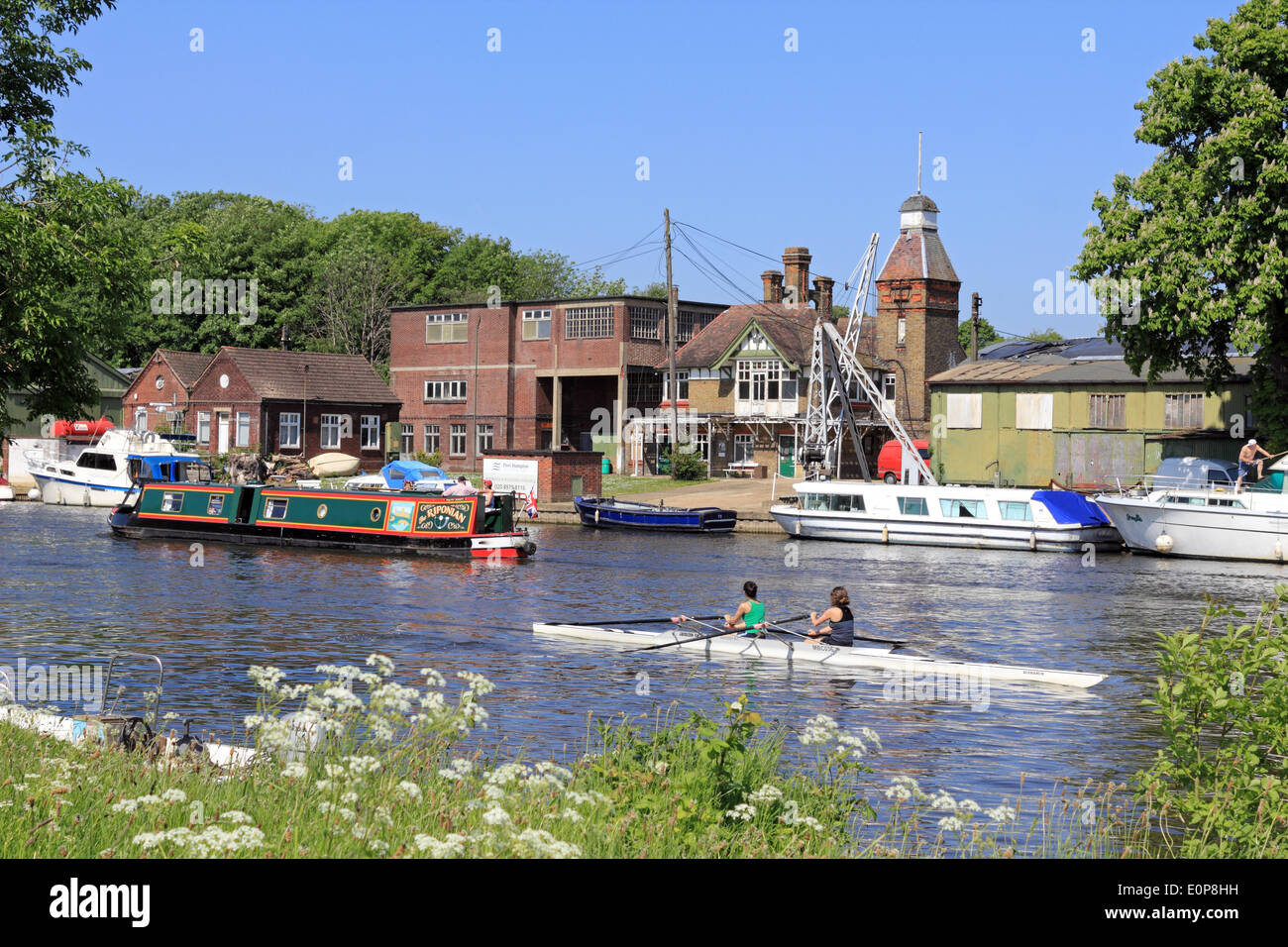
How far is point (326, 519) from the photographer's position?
46.6 metres

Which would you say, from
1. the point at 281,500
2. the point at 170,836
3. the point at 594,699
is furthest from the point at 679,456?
the point at 170,836

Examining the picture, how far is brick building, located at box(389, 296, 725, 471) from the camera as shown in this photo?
3189 inches

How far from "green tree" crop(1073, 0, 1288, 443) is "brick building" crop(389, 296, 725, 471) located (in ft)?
117

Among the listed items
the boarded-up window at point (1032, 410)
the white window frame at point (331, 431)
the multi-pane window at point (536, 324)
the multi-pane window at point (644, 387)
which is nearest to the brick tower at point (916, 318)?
the multi-pane window at point (644, 387)

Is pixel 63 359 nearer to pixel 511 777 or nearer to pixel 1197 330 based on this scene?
pixel 511 777

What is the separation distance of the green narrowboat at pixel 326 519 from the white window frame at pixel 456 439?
35.2 metres

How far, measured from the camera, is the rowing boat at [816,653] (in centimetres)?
2256

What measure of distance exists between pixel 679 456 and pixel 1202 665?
6105 centimetres

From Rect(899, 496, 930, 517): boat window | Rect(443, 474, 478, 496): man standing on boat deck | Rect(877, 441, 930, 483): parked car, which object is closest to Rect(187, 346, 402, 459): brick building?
Rect(877, 441, 930, 483): parked car

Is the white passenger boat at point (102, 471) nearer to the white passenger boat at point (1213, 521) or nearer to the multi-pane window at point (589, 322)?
the multi-pane window at point (589, 322)

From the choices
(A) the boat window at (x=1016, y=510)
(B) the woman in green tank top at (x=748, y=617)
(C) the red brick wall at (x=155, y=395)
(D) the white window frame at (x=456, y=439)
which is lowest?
(B) the woman in green tank top at (x=748, y=617)

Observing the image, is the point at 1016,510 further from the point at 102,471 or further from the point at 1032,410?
the point at 102,471

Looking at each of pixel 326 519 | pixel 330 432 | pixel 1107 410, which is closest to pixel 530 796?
pixel 326 519

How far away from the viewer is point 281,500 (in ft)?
157
